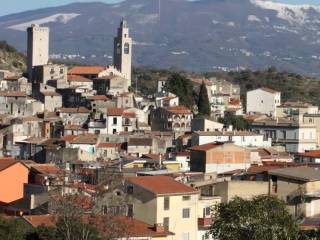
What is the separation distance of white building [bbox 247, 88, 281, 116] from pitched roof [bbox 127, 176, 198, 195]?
145ft

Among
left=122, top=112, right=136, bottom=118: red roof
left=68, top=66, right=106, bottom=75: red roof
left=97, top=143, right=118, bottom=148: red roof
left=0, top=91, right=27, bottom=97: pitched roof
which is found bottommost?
left=97, top=143, right=118, bottom=148: red roof

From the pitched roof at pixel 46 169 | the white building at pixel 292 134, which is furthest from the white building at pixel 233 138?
the pitched roof at pixel 46 169

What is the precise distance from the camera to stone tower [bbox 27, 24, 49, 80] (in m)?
76.0

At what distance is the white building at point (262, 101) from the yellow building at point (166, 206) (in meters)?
44.8

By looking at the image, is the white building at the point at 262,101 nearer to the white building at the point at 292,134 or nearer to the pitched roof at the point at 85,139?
the white building at the point at 292,134

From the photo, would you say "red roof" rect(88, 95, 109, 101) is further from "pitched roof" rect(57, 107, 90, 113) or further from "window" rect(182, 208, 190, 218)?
"window" rect(182, 208, 190, 218)

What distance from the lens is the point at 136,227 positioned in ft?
92.4

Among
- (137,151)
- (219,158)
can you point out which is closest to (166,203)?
(219,158)

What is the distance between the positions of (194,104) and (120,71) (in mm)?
11348

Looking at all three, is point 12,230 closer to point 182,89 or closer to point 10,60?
point 182,89

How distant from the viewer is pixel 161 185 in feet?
103

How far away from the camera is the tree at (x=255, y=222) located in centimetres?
2446

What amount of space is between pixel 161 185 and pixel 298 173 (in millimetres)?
5694

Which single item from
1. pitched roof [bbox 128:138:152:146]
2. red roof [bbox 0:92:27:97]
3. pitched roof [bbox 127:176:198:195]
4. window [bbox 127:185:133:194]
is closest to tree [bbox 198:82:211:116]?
red roof [bbox 0:92:27:97]
